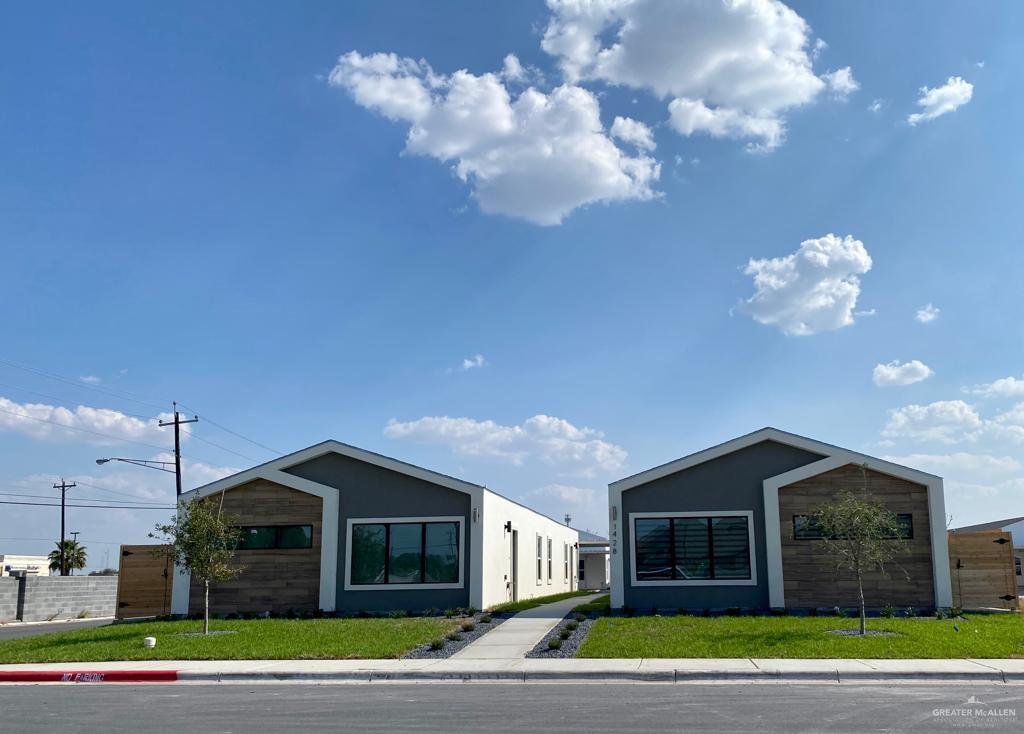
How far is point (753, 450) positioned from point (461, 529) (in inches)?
310

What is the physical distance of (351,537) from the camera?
24.8 meters

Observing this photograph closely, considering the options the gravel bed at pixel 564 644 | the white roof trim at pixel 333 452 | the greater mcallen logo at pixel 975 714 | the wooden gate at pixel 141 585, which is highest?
the white roof trim at pixel 333 452

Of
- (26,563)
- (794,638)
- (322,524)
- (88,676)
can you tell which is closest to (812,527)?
(794,638)

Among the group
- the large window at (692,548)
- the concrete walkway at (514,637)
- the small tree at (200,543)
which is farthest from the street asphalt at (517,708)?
the large window at (692,548)

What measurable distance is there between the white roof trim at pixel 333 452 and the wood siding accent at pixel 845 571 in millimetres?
8076

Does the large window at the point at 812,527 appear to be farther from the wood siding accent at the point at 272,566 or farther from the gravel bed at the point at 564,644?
the wood siding accent at the point at 272,566

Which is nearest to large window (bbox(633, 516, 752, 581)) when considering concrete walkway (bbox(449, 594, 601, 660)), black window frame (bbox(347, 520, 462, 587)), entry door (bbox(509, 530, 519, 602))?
concrete walkway (bbox(449, 594, 601, 660))

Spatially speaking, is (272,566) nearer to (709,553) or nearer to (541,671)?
(709,553)

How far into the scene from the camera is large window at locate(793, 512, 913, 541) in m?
22.6

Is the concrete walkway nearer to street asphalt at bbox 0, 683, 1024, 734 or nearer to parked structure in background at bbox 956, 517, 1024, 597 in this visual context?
street asphalt at bbox 0, 683, 1024, 734

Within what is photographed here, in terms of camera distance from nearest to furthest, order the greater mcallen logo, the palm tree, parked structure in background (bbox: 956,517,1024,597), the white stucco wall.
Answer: the greater mcallen logo, the white stucco wall, parked structure in background (bbox: 956,517,1024,597), the palm tree

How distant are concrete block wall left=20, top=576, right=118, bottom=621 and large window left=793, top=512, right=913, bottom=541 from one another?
22.7m

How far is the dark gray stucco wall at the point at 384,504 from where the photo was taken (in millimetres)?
24219

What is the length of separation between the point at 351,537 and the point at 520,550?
778cm
